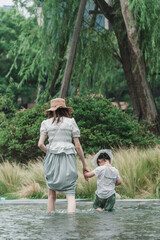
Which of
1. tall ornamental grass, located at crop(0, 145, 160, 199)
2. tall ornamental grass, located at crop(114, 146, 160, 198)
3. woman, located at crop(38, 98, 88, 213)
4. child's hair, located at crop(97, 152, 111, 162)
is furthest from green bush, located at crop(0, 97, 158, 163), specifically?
woman, located at crop(38, 98, 88, 213)

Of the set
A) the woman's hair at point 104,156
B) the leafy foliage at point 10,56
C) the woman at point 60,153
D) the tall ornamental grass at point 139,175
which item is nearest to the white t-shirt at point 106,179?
the woman's hair at point 104,156

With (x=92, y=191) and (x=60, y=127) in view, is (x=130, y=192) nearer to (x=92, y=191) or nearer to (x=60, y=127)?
(x=92, y=191)

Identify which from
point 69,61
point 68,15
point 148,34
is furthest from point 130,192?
point 68,15

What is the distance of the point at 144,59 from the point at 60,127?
1109 cm

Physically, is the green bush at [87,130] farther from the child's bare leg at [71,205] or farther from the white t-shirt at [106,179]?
the child's bare leg at [71,205]

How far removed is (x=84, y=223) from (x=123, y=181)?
4276mm

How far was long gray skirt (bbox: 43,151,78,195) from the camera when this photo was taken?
7.40 m

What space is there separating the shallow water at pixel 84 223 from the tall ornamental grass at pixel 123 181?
161 cm

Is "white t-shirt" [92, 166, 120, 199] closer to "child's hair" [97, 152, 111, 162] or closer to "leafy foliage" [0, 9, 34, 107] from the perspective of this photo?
"child's hair" [97, 152, 111, 162]

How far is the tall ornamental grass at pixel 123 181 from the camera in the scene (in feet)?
34.7

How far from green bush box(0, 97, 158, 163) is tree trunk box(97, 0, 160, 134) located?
195 cm

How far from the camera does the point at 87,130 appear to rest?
47.3 feet

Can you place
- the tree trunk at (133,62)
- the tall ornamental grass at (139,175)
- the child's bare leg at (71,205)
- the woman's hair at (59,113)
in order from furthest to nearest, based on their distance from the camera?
the tree trunk at (133,62), the tall ornamental grass at (139,175), the woman's hair at (59,113), the child's bare leg at (71,205)

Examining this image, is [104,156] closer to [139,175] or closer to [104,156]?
[104,156]
